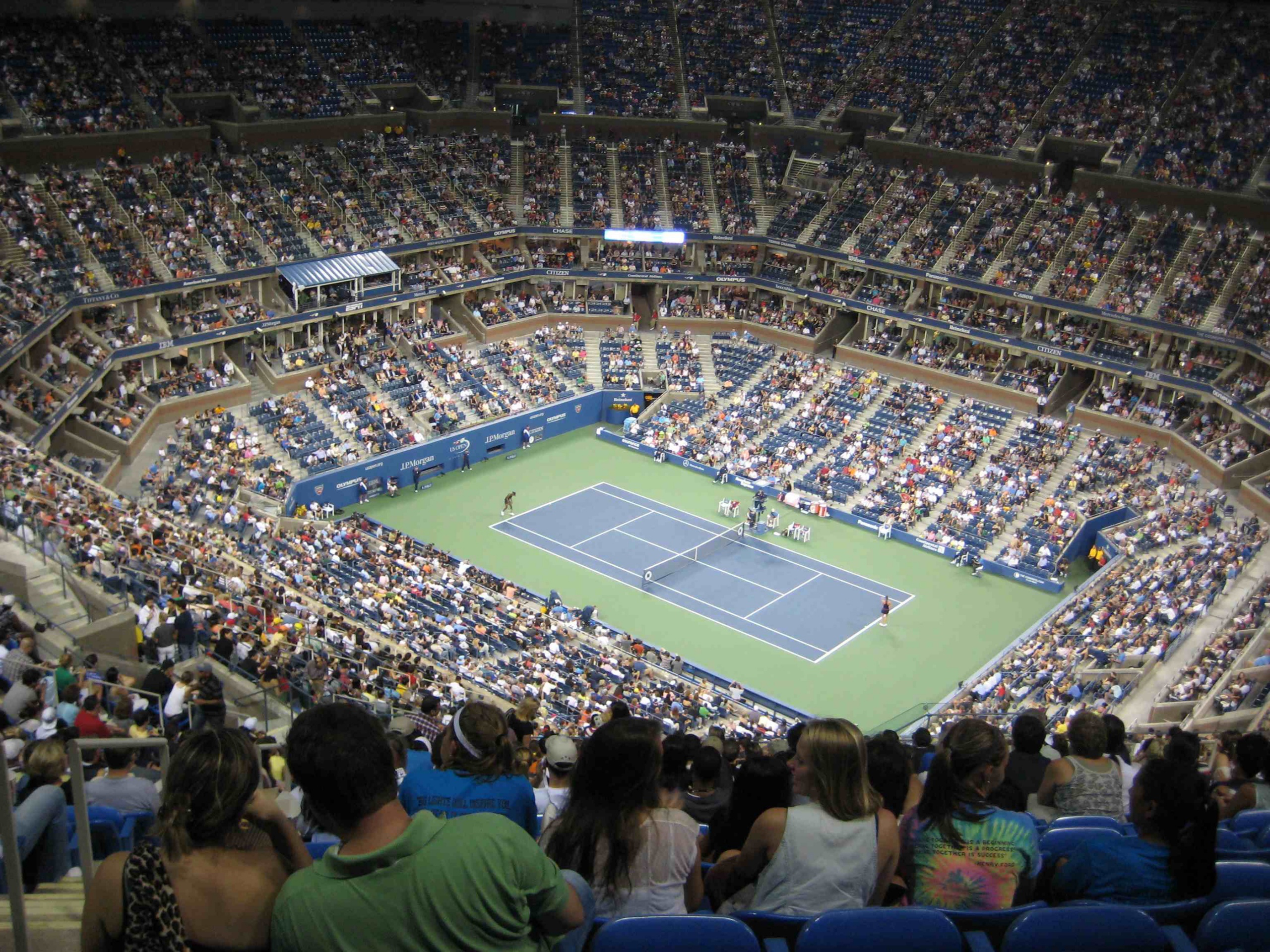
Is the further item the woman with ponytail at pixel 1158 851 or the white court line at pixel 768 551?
the white court line at pixel 768 551

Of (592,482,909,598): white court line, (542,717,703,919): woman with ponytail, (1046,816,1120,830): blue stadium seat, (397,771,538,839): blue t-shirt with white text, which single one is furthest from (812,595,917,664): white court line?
(542,717,703,919): woman with ponytail

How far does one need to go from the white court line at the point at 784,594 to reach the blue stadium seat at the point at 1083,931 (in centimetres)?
3006

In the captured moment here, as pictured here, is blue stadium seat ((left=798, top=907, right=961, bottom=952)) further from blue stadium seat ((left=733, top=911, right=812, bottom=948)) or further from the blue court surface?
the blue court surface

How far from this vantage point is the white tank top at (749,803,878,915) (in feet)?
18.3

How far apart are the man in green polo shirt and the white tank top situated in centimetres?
148

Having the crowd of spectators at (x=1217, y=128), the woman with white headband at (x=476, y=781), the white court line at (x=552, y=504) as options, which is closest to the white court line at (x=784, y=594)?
the white court line at (x=552, y=504)

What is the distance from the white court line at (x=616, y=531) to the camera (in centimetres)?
3950

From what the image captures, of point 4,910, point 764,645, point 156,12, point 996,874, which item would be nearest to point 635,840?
point 996,874

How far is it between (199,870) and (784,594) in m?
33.6

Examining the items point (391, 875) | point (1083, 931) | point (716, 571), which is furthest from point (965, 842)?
point (716, 571)

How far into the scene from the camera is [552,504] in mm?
42312

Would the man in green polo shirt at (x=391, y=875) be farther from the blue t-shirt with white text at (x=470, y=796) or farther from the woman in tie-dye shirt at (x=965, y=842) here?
the woman in tie-dye shirt at (x=965, y=842)

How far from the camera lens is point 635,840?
17.9 feet

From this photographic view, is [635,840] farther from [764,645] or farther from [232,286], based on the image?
[232,286]
